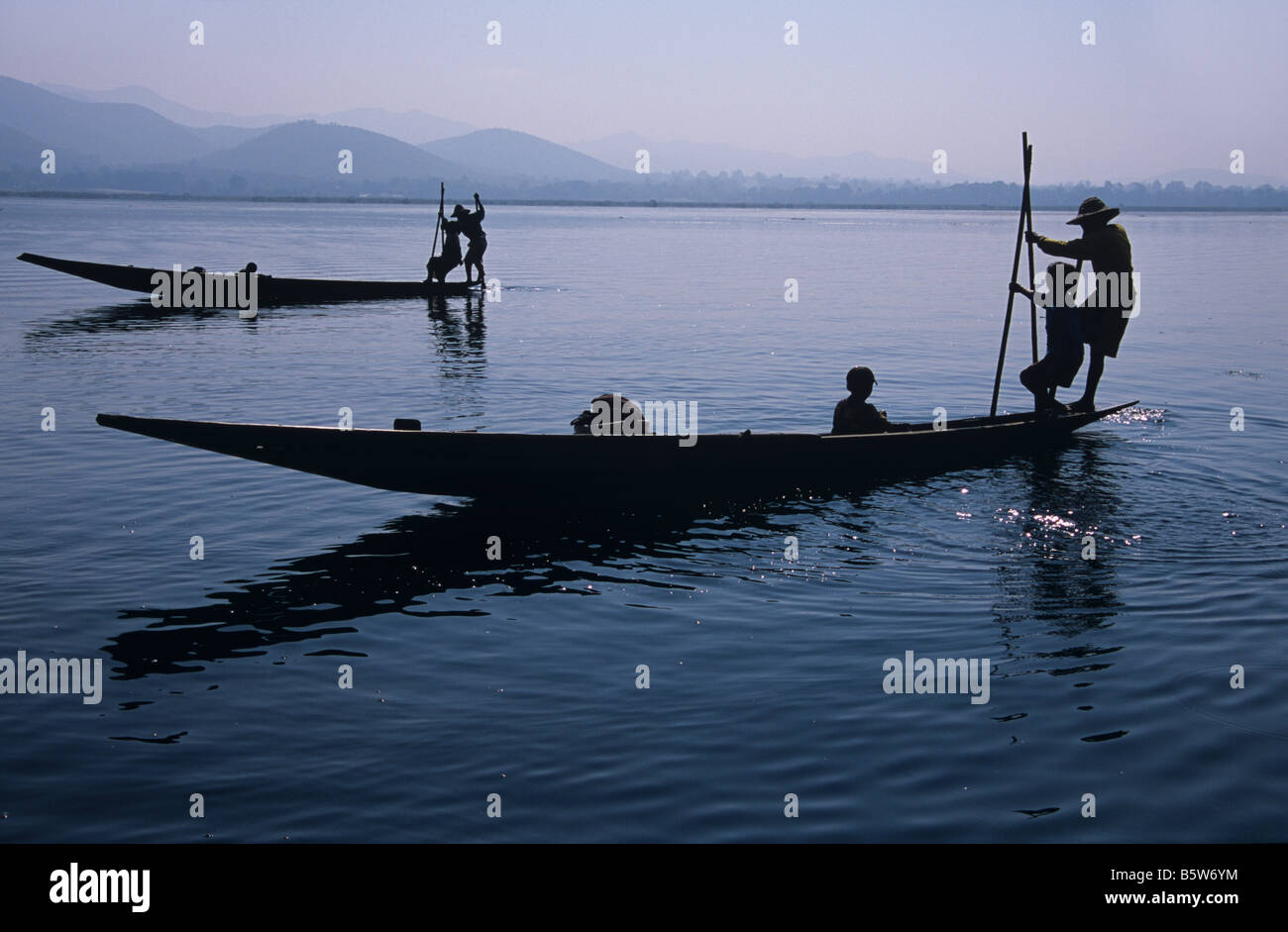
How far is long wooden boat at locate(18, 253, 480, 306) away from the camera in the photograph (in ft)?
99.8

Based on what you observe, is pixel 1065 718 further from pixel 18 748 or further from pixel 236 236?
pixel 236 236

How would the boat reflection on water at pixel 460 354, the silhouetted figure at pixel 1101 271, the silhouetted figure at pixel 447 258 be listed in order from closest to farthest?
the silhouetted figure at pixel 1101 271
the boat reflection on water at pixel 460 354
the silhouetted figure at pixel 447 258

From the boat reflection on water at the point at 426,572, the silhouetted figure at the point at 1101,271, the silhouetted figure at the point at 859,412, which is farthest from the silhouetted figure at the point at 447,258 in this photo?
the silhouetted figure at the point at 859,412

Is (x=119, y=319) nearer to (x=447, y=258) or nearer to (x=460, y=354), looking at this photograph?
(x=447, y=258)

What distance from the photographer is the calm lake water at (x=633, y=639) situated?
19.1 ft

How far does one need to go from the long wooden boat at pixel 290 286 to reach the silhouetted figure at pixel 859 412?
2161 centimetres

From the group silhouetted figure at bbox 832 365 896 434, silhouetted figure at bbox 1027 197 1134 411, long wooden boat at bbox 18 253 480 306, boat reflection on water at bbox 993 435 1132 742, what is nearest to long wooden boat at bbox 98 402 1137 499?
silhouetted figure at bbox 832 365 896 434

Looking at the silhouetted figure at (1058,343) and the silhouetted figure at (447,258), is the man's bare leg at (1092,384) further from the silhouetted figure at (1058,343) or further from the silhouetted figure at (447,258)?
the silhouetted figure at (447,258)

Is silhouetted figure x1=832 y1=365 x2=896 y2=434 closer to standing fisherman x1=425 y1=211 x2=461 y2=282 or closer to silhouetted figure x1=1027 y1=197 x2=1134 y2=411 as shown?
silhouetted figure x1=1027 y1=197 x2=1134 y2=411

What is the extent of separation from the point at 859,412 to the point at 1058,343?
381 centimetres

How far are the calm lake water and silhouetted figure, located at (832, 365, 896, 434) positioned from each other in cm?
73

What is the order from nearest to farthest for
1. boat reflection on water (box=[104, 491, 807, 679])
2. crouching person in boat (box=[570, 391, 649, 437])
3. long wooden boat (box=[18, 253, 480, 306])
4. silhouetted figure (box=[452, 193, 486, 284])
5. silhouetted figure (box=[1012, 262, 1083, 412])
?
1. boat reflection on water (box=[104, 491, 807, 679])
2. crouching person in boat (box=[570, 391, 649, 437])
3. silhouetted figure (box=[1012, 262, 1083, 412])
4. long wooden boat (box=[18, 253, 480, 306])
5. silhouetted figure (box=[452, 193, 486, 284])

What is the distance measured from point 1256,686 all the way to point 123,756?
279 inches

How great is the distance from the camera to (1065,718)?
6855 millimetres
